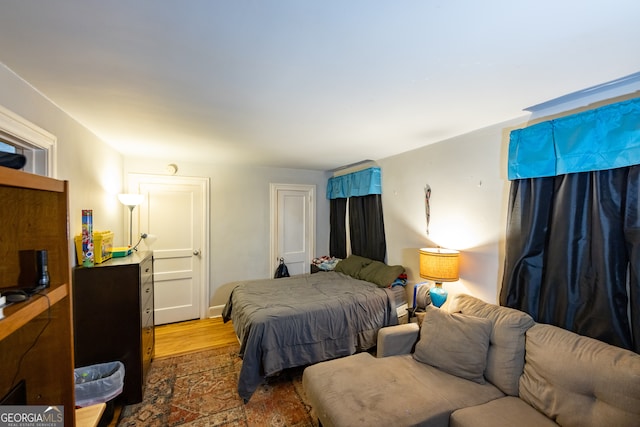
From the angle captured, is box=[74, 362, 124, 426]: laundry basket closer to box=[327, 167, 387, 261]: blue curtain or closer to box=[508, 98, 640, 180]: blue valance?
box=[327, 167, 387, 261]: blue curtain

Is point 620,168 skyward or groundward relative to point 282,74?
groundward

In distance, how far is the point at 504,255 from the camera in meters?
2.11

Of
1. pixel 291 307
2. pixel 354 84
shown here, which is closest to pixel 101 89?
pixel 354 84

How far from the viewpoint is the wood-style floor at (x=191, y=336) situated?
119 inches

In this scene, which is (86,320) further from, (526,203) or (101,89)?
(526,203)

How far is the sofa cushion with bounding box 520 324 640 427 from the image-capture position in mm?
1225

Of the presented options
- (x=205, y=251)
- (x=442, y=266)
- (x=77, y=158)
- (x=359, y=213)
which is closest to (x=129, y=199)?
(x=77, y=158)

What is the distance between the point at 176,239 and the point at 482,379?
375cm

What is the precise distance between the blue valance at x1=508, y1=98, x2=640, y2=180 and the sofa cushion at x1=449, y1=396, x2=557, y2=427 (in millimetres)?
1445

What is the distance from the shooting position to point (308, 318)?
244cm

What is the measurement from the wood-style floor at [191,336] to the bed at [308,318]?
396 millimetres

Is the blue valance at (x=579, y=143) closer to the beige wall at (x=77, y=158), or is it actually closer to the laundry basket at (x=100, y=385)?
the beige wall at (x=77, y=158)

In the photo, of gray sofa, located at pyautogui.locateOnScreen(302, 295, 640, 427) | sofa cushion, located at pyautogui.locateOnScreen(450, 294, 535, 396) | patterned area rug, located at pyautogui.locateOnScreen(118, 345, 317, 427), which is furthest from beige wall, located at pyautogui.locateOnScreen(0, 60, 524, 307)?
patterned area rug, located at pyautogui.locateOnScreen(118, 345, 317, 427)

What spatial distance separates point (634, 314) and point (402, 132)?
6.15 ft
